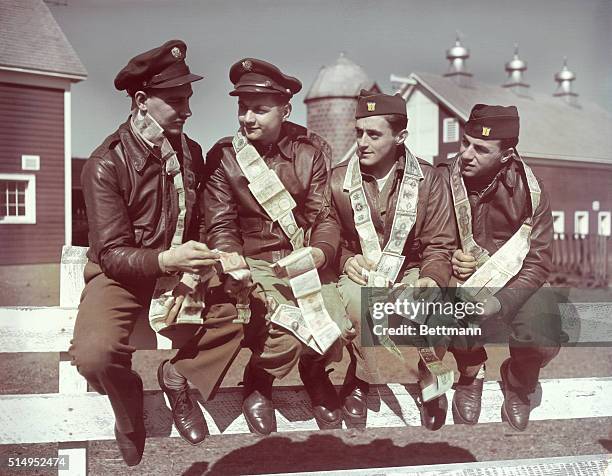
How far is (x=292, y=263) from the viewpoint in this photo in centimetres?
241

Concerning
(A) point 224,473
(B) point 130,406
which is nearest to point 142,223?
(B) point 130,406

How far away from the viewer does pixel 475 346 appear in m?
2.63

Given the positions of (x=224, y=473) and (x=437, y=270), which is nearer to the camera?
(x=437, y=270)

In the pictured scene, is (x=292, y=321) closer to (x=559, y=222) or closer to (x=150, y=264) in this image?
(x=150, y=264)

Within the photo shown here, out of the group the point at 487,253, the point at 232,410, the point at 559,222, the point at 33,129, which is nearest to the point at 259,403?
the point at 232,410

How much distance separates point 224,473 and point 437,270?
52.8 inches

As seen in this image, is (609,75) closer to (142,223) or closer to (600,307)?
(600,307)

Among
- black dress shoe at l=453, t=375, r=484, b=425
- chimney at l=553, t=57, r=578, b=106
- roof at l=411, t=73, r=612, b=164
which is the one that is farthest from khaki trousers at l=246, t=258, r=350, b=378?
chimney at l=553, t=57, r=578, b=106

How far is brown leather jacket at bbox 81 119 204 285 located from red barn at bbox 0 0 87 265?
0.19 meters

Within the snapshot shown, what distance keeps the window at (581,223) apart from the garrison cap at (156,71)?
5.73 feet

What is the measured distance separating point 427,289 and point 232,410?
32.1 inches

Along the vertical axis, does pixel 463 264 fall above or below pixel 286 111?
below

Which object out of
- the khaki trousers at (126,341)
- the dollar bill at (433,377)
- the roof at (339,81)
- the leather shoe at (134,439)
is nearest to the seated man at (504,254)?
the dollar bill at (433,377)

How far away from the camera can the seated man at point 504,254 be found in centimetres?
261
